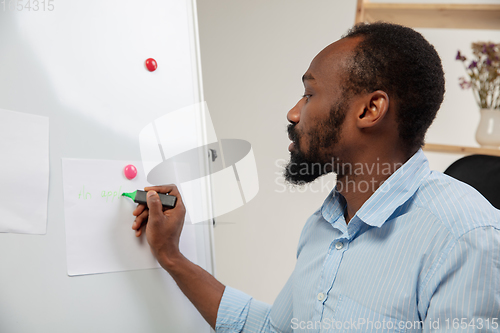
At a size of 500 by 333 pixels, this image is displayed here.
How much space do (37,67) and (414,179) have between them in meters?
0.70

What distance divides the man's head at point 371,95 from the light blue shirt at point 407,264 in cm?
7

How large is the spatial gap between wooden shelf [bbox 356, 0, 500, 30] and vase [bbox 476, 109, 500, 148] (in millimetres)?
349

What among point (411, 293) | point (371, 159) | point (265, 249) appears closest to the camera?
point (411, 293)

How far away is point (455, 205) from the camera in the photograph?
64cm

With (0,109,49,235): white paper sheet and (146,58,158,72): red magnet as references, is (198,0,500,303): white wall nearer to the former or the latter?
(146,58,158,72): red magnet

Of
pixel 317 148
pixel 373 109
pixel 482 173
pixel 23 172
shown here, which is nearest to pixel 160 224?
pixel 23 172

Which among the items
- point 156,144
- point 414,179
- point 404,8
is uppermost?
point 404,8

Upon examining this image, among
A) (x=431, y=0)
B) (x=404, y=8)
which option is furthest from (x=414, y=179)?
(x=431, y=0)

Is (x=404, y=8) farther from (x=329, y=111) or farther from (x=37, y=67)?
(x=37, y=67)

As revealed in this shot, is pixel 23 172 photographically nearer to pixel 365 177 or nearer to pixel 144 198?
pixel 144 198

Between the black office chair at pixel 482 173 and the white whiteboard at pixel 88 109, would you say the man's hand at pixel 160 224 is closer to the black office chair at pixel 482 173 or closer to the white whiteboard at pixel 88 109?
the white whiteboard at pixel 88 109

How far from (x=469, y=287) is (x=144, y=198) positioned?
560 mm

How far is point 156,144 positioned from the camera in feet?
2.61

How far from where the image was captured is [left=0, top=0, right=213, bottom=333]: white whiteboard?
2.09 ft
